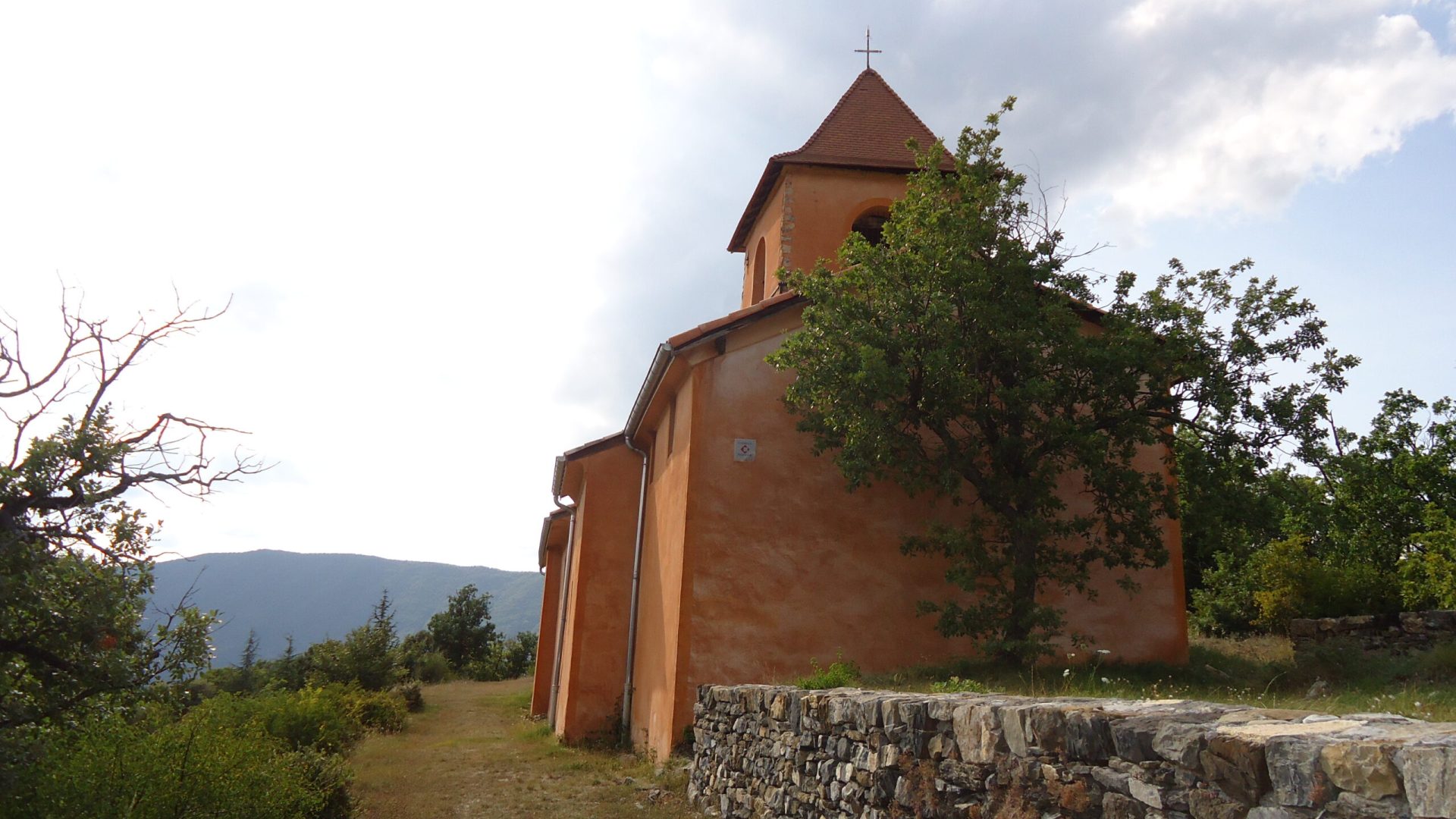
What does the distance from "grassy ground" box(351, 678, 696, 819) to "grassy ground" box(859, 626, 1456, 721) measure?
3.05 metres

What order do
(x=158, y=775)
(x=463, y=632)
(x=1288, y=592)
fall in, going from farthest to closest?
(x=463, y=632) < (x=1288, y=592) < (x=158, y=775)

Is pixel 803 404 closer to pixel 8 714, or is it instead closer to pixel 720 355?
pixel 720 355

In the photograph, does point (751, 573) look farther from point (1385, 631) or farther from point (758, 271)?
point (1385, 631)

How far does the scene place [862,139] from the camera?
16.7m

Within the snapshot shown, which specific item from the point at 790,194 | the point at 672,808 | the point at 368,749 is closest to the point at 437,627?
the point at 368,749

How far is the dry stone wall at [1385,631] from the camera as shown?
11.8m

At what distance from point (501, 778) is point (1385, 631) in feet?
40.4

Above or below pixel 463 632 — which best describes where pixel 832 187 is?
above

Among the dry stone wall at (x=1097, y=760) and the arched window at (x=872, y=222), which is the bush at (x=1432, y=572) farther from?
the dry stone wall at (x=1097, y=760)

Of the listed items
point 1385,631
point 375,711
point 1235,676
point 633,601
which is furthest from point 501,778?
point 1385,631

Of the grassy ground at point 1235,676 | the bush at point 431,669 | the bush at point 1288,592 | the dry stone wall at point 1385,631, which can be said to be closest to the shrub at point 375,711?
the grassy ground at point 1235,676

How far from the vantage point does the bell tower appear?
15.6 metres

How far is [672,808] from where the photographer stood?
9.23 metres

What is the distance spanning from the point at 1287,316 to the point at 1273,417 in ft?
3.84
